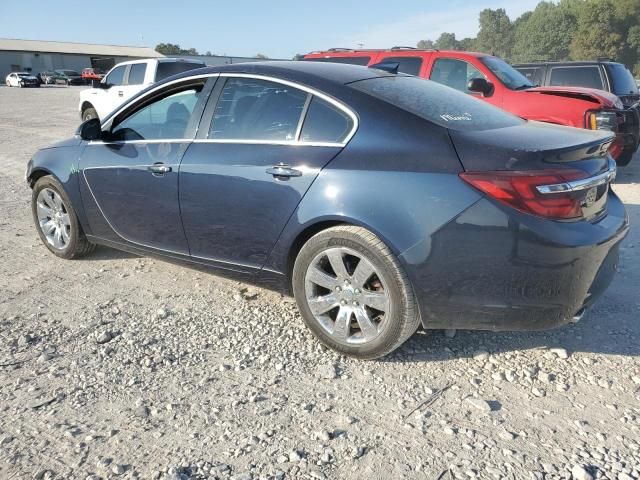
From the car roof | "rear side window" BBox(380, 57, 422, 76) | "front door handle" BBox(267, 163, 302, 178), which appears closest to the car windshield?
"rear side window" BBox(380, 57, 422, 76)

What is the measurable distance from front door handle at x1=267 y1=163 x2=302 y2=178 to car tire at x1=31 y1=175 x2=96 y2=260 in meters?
2.13

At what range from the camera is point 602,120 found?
6863 mm

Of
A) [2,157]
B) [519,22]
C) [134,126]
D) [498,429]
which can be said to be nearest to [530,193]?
[498,429]

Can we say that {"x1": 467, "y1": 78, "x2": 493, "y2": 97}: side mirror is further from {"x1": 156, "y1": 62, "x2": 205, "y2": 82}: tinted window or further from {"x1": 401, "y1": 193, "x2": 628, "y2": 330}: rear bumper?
{"x1": 156, "y1": 62, "x2": 205, "y2": 82}: tinted window

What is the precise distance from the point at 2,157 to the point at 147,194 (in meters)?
7.87

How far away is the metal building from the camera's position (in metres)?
63.2

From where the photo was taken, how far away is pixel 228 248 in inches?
136

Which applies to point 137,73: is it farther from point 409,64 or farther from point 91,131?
point 91,131

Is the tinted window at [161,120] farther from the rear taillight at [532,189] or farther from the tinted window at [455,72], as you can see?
the tinted window at [455,72]

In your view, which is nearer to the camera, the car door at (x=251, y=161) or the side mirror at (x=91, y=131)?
the car door at (x=251, y=161)

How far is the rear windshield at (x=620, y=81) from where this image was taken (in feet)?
29.2

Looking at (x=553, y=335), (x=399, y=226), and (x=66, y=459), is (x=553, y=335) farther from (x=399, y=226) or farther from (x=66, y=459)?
(x=66, y=459)

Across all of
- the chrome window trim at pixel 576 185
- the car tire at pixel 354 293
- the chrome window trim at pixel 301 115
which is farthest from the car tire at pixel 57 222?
the chrome window trim at pixel 576 185

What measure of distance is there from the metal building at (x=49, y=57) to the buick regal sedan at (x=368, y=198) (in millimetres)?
69256
